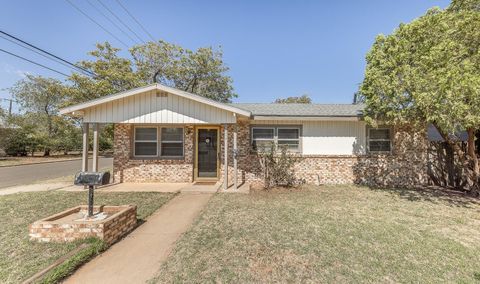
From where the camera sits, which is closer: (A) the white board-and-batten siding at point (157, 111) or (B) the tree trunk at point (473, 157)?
(B) the tree trunk at point (473, 157)

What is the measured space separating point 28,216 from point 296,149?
28.6 ft

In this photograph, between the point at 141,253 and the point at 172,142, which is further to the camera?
the point at 172,142

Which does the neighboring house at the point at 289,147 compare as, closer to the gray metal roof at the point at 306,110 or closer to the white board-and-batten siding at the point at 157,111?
the gray metal roof at the point at 306,110

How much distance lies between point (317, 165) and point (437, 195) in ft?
Answer: 13.2

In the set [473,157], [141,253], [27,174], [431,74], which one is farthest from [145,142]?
[473,157]

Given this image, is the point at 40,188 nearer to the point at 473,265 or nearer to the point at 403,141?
the point at 473,265

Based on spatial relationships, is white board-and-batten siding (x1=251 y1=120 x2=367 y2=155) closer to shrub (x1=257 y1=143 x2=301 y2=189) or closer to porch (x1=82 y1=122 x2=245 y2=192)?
shrub (x1=257 y1=143 x2=301 y2=189)

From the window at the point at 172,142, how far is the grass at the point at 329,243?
3810 mm

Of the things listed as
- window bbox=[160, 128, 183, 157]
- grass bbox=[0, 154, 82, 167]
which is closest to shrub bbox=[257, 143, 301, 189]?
window bbox=[160, 128, 183, 157]

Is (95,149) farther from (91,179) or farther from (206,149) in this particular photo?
(91,179)

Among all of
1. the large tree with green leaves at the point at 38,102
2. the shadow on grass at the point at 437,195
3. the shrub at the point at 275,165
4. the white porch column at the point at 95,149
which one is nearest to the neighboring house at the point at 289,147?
the shrub at the point at 275,165

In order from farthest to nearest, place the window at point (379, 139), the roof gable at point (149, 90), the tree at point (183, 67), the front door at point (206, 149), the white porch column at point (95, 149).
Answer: the tree at point (183, 67)
the front door at point (206, 149)
the window at point (379, 139)
the white porch column at point (95, 149)
the roof gable at point (149, 90)

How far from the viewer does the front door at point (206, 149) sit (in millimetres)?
9922

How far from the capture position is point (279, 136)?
9.85 metres
